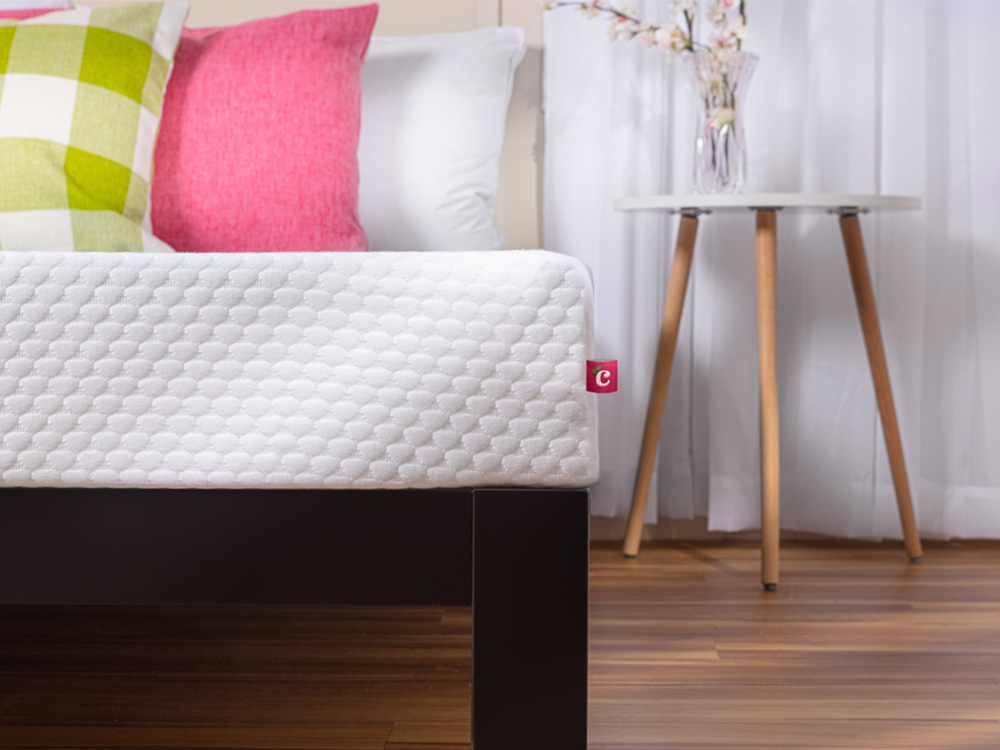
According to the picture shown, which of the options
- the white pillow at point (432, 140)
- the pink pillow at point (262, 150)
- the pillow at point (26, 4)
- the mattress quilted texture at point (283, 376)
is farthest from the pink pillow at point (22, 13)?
the mattress quilted texture at point (283, 376)

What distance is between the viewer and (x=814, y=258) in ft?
6.03

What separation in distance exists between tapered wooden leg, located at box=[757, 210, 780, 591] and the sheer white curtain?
10.0 inches

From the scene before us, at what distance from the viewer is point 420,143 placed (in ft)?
5.30

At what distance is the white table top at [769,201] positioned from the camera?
151cm

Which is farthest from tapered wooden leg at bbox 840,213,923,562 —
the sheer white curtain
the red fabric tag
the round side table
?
the red fabric tag

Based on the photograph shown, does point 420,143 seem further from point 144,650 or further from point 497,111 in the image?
point 144,650

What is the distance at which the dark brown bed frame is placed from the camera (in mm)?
803

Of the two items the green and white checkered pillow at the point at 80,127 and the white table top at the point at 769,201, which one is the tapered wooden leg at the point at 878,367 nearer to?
the white table top at the point at 769,201

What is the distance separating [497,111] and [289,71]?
0.39 meters

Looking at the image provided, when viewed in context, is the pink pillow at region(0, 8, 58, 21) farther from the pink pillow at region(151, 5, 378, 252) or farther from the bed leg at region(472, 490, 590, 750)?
the bed leg at region(472, 490, 590, 750)

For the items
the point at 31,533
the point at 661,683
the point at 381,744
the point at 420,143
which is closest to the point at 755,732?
the point at 661,683

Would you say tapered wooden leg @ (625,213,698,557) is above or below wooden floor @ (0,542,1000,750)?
above

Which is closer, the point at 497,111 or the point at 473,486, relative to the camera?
the point at 473,486

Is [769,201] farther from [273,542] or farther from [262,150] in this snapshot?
[273,542]
